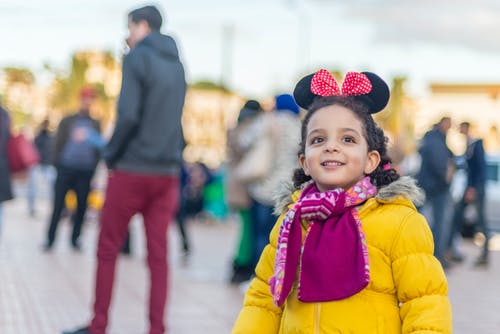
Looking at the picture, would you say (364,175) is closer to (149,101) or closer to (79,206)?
(149,101)

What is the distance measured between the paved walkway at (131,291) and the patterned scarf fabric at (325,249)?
334 cm

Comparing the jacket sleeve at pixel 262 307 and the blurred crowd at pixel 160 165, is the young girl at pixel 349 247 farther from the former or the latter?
the blurred crowd at pixel 160 165

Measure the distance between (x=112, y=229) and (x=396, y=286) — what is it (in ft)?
9.73

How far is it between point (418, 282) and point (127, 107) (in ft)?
10.1

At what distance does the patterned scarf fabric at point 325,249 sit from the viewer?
2.82 metres

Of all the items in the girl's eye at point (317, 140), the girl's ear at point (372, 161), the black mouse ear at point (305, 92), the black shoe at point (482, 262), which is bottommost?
the black shoe at point (482, 262)

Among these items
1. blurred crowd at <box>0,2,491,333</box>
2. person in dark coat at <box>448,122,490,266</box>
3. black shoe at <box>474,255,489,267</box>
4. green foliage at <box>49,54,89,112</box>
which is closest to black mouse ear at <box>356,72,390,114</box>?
blurred crowd at <box>0,2,491,333</box>

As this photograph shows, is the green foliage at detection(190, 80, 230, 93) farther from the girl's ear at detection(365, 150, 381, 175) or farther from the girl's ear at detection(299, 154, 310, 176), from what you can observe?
the girl's ear at detection(365, 150, 381, 175)

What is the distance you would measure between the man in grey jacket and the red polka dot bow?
102 inches

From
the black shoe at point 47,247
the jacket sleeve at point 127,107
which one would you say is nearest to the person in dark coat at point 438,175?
the black shoe at point 47,247

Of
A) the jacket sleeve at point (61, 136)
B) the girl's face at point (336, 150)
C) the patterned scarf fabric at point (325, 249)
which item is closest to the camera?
the patterned scarf fabric at point (325, 249)

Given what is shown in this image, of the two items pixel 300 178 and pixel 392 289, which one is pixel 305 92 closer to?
pixel 300 178

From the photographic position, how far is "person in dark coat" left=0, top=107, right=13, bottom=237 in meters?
7.41

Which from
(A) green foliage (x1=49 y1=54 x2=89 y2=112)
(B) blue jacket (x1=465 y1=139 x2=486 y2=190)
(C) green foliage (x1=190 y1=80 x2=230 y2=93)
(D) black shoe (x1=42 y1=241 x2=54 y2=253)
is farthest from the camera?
(C) green foliage (x1=190 y1=80 x2=230 y2=93)
